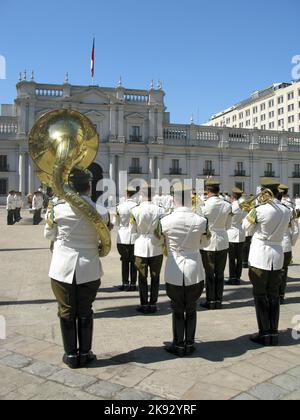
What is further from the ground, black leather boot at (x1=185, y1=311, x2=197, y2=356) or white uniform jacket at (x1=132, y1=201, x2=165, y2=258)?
white uniform jacket at (x1=132, y1=201, x2=165, y2=258)

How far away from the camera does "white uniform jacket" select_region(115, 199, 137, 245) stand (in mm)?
7727

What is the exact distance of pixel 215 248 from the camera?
667 cm

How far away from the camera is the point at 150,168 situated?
4491 centimetres

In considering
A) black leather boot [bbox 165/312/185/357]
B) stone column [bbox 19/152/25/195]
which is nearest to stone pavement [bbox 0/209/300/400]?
black leather boot [bbox 165/312/185/357]

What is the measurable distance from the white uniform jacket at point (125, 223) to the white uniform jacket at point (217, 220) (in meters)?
1.58

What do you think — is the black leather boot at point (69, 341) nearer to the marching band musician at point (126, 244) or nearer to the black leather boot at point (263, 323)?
the black leather boot at point (263, 323)

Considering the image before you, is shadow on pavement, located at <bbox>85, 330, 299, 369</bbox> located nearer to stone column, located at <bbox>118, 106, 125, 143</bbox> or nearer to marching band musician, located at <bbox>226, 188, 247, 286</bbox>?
marching band musician, located at <bbox>226, 188, 247, 286</bbox>

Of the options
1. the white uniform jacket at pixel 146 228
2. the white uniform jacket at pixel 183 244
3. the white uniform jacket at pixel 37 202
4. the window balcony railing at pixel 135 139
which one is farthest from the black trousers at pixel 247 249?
the window balcony railing at pixel 135 139

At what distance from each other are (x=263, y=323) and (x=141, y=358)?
5.14ft

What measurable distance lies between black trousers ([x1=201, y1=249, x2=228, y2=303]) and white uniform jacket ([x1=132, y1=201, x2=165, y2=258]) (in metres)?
0.86

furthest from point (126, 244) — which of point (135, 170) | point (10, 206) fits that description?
point (135, 170)

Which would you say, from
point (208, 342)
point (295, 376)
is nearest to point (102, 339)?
point (208, 342)

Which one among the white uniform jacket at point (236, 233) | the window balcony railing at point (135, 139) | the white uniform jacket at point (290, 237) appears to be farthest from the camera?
the window balcony railing at point (135, 139)

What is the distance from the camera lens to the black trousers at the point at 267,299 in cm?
492
